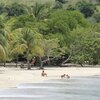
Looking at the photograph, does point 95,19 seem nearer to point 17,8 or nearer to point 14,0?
point 17,8

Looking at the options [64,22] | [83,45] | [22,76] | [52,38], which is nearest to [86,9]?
[64,22]

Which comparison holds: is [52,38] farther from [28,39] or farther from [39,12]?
[39,12]

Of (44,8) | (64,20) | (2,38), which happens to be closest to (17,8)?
(44,8)

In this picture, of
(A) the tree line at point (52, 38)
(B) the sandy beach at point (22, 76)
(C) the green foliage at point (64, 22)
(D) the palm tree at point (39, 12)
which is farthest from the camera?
(D) the palm tree at point (39, 12)

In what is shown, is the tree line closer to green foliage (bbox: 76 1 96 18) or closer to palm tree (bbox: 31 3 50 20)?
palm tree (bbox: 31 3 50 20)

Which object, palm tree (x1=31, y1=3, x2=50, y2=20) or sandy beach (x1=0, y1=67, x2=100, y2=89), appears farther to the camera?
palm tree (x1=31, y1=3, x2=50, y2=20)

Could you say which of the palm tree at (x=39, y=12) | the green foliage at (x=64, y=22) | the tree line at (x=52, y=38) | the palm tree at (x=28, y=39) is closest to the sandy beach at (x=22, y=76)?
the palm tree at (x=28, y=39)

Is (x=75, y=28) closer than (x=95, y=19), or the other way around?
(x=75, y=28)

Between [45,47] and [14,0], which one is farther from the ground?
[14,0]

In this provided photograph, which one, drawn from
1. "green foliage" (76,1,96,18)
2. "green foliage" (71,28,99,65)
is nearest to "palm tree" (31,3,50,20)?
"green foliage" (71,28,99,65)

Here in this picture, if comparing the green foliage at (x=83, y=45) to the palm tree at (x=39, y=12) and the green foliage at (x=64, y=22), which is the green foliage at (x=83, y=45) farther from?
the palm tree at (x=39, y=12)

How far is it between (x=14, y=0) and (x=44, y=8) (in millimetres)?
84790

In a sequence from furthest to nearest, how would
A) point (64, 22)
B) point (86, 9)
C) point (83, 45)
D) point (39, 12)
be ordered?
point (86, 9), point (39, 12), point (64, 22), point (83, 45)

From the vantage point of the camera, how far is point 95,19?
418ft
